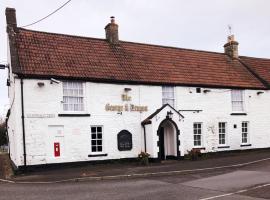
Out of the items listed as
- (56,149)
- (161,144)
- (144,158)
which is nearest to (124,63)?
(161,144)

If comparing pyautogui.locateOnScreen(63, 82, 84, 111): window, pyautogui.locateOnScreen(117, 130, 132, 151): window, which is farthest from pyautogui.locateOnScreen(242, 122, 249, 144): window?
pyautogui.locateOnScreen(63, 82, 84, 111): window

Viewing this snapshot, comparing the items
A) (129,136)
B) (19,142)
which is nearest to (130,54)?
(129,136)

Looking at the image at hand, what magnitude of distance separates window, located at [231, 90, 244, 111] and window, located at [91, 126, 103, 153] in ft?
37.4

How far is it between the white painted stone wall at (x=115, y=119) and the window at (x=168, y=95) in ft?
1.19

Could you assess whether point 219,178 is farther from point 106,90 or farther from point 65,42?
point 65,42

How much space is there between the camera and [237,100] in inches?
1075

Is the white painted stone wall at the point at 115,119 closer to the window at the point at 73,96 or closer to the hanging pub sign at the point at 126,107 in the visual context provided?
the hanging pub sign at the point at 126,107

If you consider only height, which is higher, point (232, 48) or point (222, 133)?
point (232, 48)

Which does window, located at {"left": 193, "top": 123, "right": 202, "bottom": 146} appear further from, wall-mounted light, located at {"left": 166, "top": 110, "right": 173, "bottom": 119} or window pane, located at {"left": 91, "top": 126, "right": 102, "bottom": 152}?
window pane, located at {"left": 91, "top": 126, "right": 102, "bottom": 152}

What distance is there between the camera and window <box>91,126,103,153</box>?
21.2 m

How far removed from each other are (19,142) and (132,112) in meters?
7.28

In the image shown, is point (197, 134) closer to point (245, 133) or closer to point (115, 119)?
point (245, 133)

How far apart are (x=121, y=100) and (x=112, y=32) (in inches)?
230

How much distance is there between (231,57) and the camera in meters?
30.6
